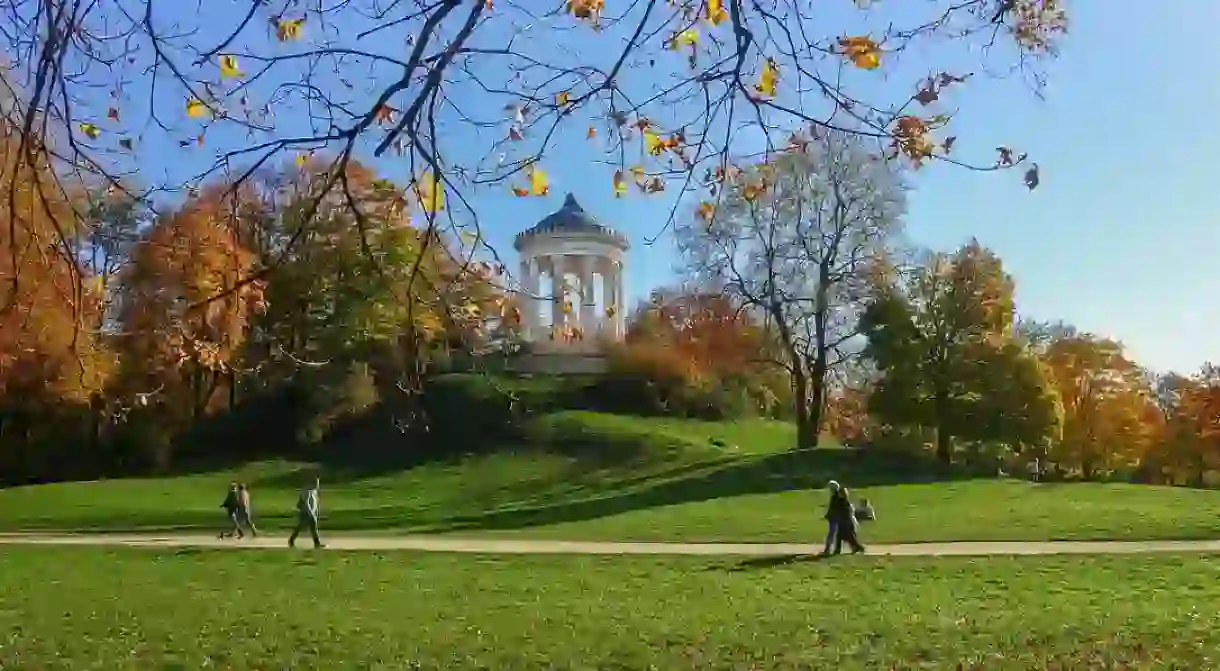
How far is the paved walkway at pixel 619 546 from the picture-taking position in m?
16.7

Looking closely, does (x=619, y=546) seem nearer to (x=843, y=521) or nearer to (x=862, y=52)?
(x=843, y=521)

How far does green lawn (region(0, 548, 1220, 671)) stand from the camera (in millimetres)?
8750

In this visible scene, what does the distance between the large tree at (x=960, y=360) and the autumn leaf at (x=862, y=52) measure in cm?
2770

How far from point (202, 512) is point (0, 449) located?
18188 millimetres

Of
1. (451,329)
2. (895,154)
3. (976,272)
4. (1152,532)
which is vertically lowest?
(1152,532)

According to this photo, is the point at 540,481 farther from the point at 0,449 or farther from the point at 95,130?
the point at 95,130

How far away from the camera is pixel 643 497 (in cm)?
2758

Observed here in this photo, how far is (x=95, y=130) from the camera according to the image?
18.0ft

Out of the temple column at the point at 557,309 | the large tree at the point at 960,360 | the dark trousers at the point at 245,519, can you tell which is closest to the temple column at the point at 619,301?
the large tree at the point at 960,360

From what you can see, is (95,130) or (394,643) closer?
(95,130)

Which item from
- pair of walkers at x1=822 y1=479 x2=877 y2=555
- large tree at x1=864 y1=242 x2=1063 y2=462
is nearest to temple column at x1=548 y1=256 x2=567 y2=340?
pair of walkers at x1=822 y1=479 x2=877 y2=555

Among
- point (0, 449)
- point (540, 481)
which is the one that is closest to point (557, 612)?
point (540, 481)

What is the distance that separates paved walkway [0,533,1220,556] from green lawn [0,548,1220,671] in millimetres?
1516

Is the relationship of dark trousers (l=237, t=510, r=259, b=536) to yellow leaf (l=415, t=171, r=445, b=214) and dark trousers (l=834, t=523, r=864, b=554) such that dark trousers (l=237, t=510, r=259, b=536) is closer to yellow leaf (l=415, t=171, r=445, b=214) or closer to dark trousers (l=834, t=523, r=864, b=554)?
dark trousers (l=834, t=523, r=864, b=554)
